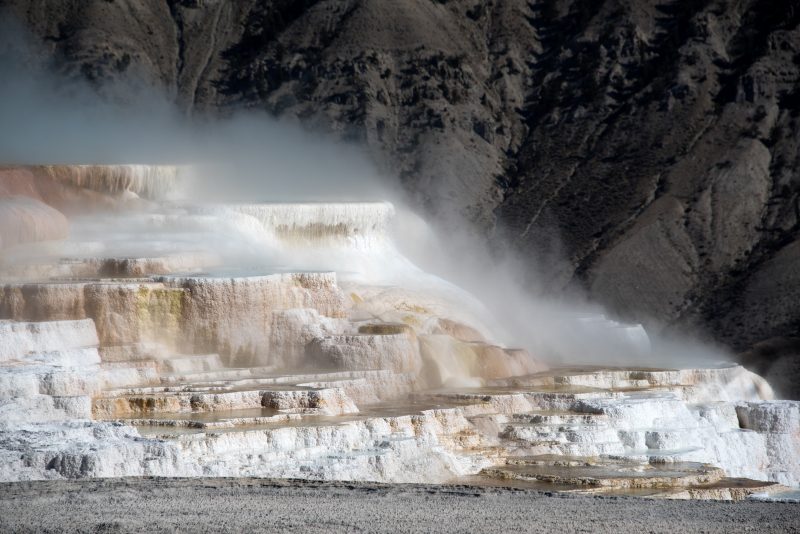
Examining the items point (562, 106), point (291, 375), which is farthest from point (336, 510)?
point (562, 106)

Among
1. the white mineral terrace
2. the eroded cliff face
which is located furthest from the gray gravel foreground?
the eroded cliff face

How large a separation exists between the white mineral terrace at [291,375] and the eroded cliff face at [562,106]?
12617mm

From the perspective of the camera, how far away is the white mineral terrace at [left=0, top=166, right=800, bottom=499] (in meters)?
28.1

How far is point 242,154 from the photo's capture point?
6569 cm

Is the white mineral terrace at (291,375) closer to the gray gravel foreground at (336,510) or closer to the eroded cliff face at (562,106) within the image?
the gray gravel foreground at (336,510)

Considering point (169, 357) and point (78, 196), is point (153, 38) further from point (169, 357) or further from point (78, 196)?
point (169, 357)

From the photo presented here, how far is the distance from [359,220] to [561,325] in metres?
7.19

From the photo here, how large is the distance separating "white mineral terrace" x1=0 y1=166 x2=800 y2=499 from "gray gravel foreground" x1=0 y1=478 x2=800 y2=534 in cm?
288

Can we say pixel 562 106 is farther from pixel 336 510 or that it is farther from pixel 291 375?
pixel 336 510

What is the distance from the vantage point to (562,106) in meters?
72.0

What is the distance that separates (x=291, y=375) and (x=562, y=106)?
39.5 metres

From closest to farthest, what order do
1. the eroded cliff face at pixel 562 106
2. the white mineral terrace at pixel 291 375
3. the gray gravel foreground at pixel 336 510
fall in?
1. the gray gravel foreground at pixel 336 510
2. the white mineral terrace at pixel 291 375
3. the eroded cliff face at pixel 562 106

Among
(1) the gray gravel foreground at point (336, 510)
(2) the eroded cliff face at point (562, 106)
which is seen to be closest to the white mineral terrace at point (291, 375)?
(1) the gray gravel foreground at point (336, 510)

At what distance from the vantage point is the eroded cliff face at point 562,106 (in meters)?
61.2
